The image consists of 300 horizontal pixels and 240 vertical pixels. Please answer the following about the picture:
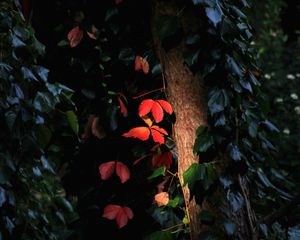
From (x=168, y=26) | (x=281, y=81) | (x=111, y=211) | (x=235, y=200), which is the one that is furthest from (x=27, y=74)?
(x=281, y=81)

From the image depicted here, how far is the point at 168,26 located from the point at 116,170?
0.74 metres

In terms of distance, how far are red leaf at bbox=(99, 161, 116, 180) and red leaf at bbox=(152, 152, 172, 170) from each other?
222 mm

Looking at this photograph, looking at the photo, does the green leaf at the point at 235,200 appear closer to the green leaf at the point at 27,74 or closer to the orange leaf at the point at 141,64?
the orange leaf at the point at 141,64

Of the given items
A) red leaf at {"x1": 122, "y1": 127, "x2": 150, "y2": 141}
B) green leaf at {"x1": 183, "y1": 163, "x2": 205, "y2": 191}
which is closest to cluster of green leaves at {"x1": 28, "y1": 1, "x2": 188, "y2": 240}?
red leaf at {"x1": 122, "y1": 127, "x2": 150, "y2": 141}

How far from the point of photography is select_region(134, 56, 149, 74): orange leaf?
2.27m

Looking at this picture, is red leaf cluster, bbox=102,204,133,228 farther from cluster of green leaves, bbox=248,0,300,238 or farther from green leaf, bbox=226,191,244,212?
cluster of green leaves, bbox=248,0,300,238

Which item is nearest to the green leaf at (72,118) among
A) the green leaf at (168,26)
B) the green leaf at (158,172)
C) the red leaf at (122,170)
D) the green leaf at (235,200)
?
the red leaf at (122,170)

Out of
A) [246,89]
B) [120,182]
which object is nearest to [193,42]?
[246,89]

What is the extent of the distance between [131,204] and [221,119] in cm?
78

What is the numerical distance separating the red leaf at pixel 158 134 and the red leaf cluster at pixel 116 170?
0.28 m

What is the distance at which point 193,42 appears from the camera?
1.94 meters

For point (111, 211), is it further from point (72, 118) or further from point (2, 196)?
point (2, 196)

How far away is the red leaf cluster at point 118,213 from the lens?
2.29m

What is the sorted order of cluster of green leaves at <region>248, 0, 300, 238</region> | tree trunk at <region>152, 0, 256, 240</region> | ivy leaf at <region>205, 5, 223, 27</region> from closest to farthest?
ivy leaf at <region>205, 5, 223, 27</region>
tree trunk at <region>152, 0, 256, 240</region>
cluster of green leaves at <region>248, 0, 300, 238</region>
